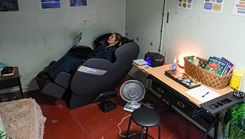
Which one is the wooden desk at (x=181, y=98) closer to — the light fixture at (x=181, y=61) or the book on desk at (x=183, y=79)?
the book on desk at (x=183, y=79)

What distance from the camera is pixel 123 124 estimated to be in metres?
2.59

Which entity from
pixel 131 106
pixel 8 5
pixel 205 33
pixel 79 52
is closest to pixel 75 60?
pixel 79 52

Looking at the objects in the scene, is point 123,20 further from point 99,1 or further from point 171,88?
point 171,88

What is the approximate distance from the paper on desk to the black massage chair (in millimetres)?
1165

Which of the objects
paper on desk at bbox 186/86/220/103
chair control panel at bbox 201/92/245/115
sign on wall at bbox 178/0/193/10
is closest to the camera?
chair control panel at bbox 201/92/245/115

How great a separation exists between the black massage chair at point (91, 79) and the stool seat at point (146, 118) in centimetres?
91

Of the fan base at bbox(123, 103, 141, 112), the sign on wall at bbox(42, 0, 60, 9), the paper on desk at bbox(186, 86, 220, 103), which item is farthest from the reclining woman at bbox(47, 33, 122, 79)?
the paper on desk at bbox(186, 86, 220, 103)

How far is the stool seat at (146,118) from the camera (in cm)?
184

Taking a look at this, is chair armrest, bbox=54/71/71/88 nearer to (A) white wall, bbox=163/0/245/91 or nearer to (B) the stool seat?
(B) the stool seat

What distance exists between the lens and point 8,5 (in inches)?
109

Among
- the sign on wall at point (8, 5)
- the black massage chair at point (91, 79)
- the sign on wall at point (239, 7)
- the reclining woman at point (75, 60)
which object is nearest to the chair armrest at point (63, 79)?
the black massage chair at point (91, 79)

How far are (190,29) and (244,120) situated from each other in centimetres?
116

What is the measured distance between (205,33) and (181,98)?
0.84 m

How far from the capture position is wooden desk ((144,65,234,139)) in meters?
1.82
